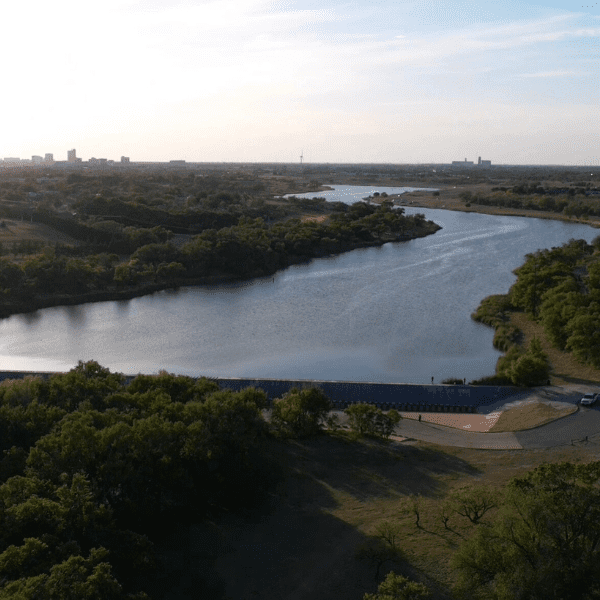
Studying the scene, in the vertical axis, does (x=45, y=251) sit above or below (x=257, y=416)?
above

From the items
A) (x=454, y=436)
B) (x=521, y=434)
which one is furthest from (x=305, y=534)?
(x=521, y=434)

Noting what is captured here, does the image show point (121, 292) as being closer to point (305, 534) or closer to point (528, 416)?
point (528, 416)

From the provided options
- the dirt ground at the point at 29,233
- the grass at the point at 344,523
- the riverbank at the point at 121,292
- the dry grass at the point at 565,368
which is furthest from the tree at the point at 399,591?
the dirt ground at the point at 29,233

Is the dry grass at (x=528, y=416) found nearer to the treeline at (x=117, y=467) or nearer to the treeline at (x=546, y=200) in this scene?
the treeline at (x=117, y=467)

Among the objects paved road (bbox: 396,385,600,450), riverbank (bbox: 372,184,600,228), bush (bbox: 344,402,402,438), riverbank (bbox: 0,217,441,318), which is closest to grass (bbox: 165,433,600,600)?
bush (bbox: 344,402,402,438)

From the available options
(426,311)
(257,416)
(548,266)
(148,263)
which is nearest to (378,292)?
(426,311)

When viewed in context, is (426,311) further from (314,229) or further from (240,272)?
(314,229)
